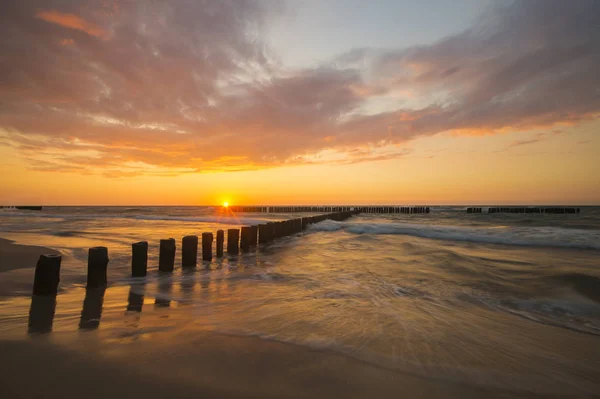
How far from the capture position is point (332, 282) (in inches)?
254

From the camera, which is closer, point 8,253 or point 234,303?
point 234,303

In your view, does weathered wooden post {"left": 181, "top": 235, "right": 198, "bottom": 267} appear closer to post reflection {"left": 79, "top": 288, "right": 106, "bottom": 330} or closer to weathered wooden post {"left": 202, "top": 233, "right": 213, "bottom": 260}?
weathered wooden post {"left": 202, "top": 233, "right": 213, "bottom": 260}

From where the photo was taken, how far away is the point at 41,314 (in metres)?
3.96

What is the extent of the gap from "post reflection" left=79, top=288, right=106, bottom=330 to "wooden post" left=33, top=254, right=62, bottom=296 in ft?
1.63

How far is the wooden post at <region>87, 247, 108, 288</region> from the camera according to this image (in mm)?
5512

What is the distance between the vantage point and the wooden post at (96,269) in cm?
551

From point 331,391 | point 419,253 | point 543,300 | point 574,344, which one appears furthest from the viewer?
point 419,253

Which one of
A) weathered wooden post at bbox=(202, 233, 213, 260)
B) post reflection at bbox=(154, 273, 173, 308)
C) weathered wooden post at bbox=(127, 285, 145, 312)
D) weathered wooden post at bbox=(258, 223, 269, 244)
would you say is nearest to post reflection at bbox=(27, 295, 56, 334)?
weathered wooden post at bbox=(127, 285, 145, 312)

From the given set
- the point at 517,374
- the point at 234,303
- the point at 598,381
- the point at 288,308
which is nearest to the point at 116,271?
the point at 234,303

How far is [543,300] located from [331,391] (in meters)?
5.13

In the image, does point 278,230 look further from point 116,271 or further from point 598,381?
point 598,381

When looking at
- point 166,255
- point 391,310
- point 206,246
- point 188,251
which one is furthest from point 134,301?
point 206,246

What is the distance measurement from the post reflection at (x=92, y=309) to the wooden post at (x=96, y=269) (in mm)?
141

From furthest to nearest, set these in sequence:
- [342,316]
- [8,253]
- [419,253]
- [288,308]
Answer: [419,253] → [8,253] → [288,308] → [342,316]
